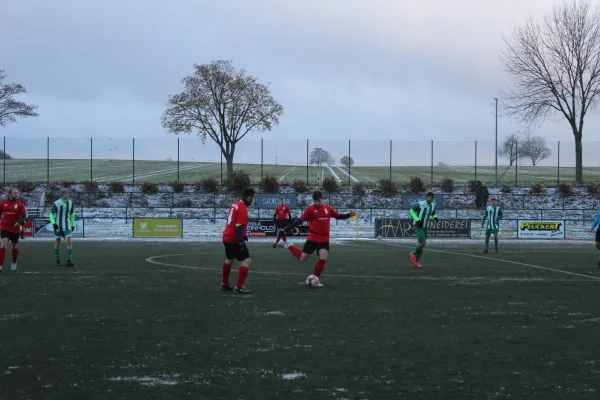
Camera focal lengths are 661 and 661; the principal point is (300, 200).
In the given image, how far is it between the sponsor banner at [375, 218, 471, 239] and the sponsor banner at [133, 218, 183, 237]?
10.4 m

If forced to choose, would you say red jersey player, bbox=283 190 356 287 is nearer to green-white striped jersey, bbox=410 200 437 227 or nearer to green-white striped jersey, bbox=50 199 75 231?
green-white striped jersey, bbox=410 200 437 227

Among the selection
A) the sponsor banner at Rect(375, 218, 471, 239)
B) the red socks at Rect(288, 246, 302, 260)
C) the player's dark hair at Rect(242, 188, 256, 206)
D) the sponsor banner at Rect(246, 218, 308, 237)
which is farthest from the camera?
the sponsor banner at Rect(246, 218, 308, 237)

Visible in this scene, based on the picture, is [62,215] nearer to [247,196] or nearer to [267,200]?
[247,196]

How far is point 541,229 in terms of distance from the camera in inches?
1364

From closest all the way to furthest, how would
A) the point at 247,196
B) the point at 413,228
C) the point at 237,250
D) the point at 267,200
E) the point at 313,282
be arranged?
1. the point at 247,196
2. the point at 237,250
3. the point at 313,282
4. the point at 413,228
5. the point at 267,200

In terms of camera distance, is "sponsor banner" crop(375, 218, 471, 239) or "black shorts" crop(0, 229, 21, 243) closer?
"black shorts" crop(0, 229, 21, 243)

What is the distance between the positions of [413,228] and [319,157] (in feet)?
81.1

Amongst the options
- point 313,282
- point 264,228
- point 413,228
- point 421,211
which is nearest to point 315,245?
point 313,282

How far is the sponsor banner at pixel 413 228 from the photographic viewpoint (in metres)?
34.1

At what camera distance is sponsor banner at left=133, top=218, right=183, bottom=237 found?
33.8m

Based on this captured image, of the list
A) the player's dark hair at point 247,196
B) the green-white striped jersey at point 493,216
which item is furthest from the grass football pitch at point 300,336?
the green-white striped jersey at point 493,216

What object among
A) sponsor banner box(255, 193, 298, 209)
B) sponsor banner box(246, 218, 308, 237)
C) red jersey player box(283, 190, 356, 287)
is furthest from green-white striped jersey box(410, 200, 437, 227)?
sponsor banner box(255, 193, 298, 209)

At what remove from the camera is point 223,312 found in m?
10.1

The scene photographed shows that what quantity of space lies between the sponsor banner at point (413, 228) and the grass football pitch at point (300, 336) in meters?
18.5
